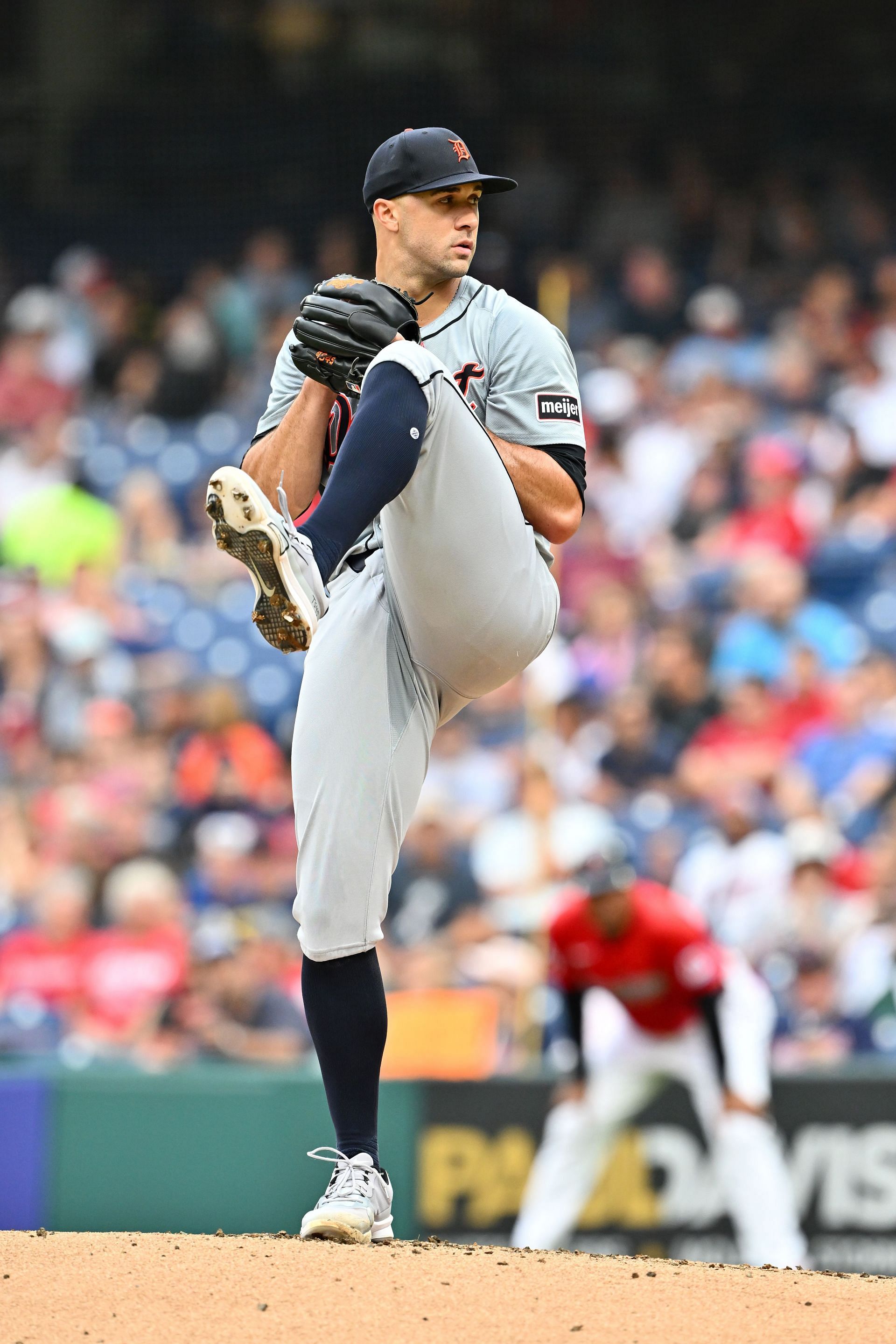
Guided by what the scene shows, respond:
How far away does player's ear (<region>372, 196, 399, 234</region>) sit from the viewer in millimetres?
3428

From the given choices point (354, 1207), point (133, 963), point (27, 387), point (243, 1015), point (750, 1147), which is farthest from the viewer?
point (27, 387)

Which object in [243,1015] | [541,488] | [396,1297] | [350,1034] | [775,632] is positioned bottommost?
[396,1297]

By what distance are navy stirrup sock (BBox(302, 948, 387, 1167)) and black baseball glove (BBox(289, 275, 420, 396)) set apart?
1.06m

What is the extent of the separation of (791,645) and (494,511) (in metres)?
5.43

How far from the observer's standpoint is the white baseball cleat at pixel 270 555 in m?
2.83

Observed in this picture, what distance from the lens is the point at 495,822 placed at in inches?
318

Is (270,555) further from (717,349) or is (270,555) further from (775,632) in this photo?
(717,349)

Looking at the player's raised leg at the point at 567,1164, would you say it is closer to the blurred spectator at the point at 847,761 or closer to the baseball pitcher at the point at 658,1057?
the baseball pitcher at the point at 658,1057

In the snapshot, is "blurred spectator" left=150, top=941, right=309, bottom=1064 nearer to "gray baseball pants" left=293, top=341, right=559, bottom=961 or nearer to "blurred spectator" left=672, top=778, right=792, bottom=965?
"blurred spectator" left=672, top=778, right=792, bottom=965

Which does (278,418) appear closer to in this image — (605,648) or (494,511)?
(494,511)

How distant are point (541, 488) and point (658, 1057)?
12.7ft

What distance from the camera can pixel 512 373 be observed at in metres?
3.44

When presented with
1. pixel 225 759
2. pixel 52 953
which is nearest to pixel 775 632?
pixel 225 759

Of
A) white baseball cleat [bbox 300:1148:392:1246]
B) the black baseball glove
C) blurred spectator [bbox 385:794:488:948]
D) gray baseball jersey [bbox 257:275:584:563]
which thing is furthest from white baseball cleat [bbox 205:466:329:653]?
blurred spectator [bbox 385:794:488:948]
